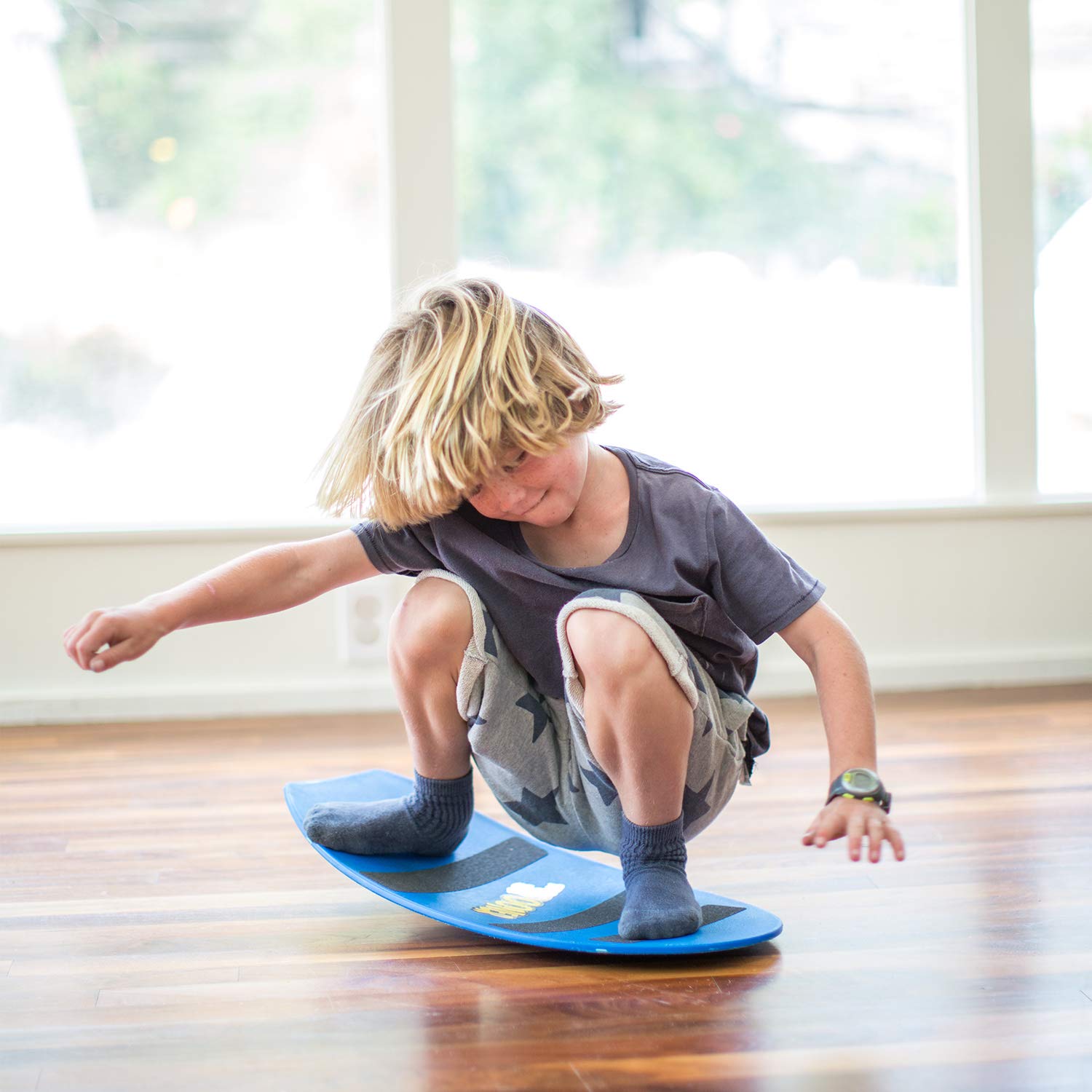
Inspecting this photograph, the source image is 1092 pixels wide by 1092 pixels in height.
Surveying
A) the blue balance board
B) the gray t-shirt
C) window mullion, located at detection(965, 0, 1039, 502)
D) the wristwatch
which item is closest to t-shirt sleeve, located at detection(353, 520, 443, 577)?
the gray t-shirt

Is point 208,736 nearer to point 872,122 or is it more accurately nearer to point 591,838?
point 591,838

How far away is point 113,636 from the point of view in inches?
43.5

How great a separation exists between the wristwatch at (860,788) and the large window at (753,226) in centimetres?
161

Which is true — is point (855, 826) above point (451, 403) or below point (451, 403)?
below

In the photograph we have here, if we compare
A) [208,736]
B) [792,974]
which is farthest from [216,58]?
[792,974]

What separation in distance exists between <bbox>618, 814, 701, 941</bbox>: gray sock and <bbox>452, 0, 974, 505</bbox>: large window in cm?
151

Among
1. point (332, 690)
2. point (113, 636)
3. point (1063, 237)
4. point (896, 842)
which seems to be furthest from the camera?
point (1063, 237)

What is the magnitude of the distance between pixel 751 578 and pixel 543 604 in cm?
20

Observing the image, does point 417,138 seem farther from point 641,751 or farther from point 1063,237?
point 641,751

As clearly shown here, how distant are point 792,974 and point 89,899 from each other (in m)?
0.76

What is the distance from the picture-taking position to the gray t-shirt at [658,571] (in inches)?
45.9

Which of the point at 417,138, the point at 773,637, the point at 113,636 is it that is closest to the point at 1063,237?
the point at 773,637

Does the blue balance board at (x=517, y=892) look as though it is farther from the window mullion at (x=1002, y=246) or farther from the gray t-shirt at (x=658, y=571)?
the window mullion at (x=1002, y=246)

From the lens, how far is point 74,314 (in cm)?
250
